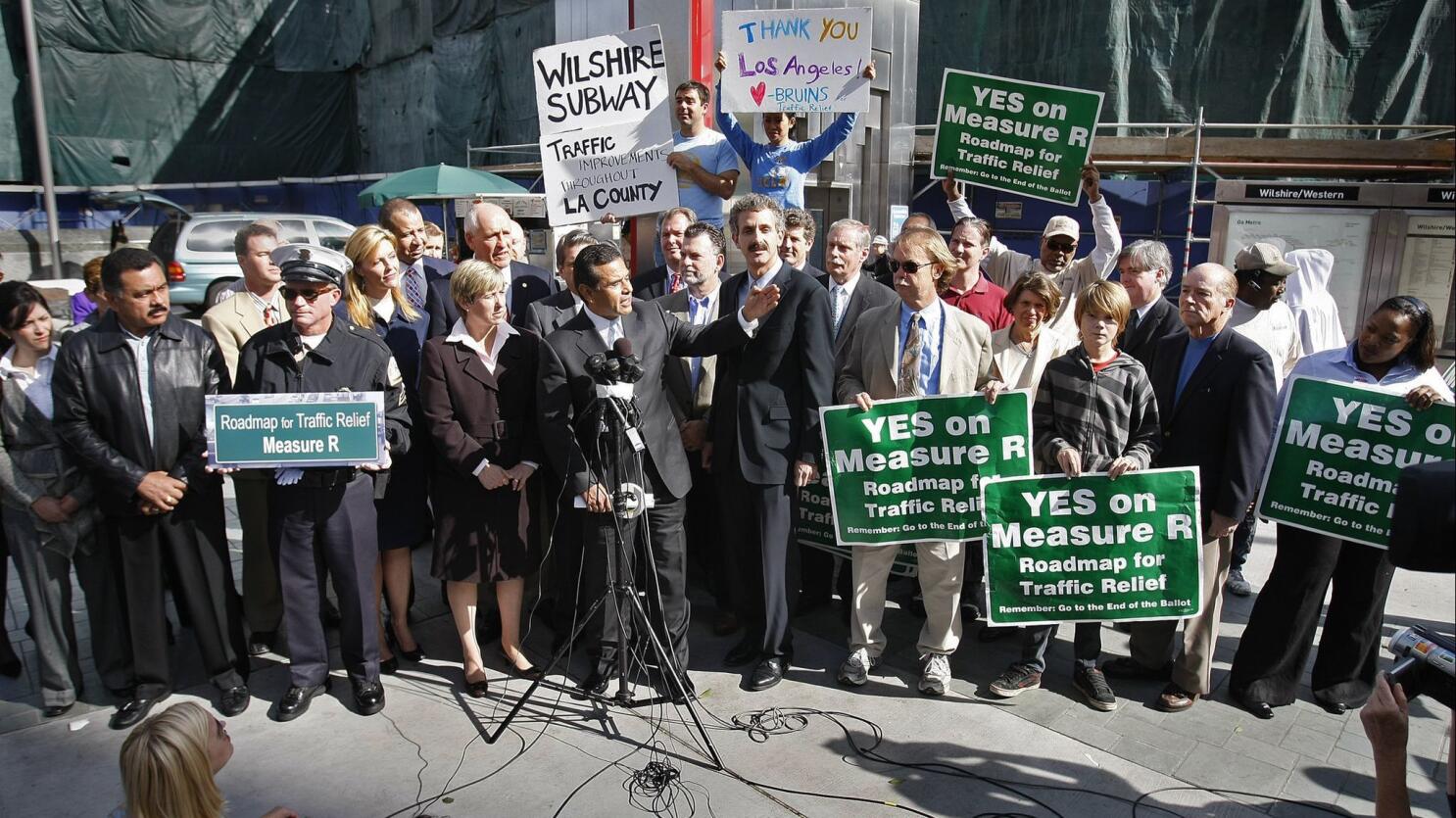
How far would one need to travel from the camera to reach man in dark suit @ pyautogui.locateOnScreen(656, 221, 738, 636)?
507 centimetres

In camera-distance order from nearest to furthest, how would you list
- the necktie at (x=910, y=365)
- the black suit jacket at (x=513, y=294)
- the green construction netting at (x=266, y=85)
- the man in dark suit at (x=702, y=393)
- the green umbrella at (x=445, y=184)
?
the necktie at (x=910, y=365) < the man in dark suit at (x=702, y=393) < the black suit jacket at (x=513, y=294) < the green umbrella at (x=445, y=184) < the green construction netting at (x=266, y=85)

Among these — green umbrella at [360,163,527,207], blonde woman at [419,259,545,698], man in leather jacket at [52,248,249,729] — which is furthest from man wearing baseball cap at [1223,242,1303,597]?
green umbrella at [360,163,527,207]

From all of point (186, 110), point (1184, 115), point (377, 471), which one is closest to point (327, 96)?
point (186, 110)

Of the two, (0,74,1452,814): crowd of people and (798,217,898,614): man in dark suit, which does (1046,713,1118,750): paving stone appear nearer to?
(0,74,1452,814): crowd of people

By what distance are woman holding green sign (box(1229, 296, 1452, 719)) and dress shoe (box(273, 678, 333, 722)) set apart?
4.46m

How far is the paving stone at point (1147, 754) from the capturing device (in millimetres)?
4008

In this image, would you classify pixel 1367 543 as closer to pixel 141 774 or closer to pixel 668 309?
pixel 668 309

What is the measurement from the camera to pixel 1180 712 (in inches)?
177

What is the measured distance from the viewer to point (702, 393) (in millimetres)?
5301

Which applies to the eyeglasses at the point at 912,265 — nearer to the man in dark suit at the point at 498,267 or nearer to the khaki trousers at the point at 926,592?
the khaki trousers at the point at 926,592

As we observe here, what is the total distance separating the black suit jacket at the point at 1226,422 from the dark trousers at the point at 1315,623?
1.33ft

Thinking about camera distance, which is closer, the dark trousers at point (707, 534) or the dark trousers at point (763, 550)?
the dark trousers at point (763, 550)

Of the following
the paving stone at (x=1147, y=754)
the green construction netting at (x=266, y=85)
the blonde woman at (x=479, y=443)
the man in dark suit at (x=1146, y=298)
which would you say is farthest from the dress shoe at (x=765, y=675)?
the green construction netting at (x=266, y=85)

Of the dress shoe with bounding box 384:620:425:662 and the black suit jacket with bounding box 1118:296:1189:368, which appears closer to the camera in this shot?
the dress shoe with bounding box 384:620:425:662
